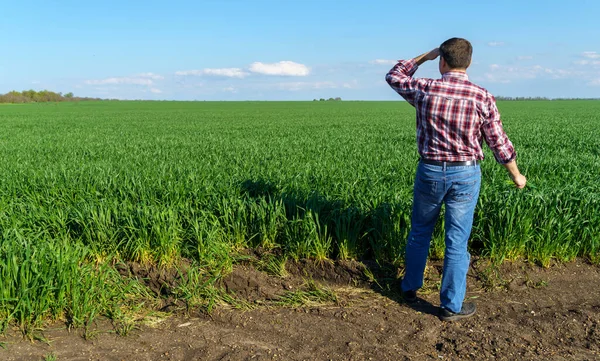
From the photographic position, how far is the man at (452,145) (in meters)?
3.83

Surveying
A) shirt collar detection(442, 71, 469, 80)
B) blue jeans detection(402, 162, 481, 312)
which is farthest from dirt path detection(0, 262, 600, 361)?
shirt collar detection(442, 71, 469, 80)

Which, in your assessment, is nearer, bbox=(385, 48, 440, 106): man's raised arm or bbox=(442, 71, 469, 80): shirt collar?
bbox=(442, 71, 469, 80): shirt collar

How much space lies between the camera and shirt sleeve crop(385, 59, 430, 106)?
399cm

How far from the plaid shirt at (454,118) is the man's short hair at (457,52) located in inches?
3.8

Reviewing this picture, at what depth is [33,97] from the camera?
350ft

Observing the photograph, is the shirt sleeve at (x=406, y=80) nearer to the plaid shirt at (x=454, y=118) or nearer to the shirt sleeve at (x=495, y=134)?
the plaid shirt at (x=454, y=118)

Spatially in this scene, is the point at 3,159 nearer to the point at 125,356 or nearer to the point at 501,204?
the point at 125,356

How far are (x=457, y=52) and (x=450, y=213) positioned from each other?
1294mm

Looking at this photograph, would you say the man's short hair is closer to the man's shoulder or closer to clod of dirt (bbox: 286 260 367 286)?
the man's shoulder

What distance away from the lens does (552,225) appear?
5.41m

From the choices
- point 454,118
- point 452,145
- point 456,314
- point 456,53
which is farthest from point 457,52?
point 456,314

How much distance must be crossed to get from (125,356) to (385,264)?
275cm

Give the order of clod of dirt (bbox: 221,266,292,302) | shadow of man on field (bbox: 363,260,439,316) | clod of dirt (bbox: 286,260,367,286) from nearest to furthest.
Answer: shadow of man on field (bbox: 363,260,439,316)
clod of dirt (bbox: 221,266,292,302)
clod of dirt (bbox: 286,260,367,286)

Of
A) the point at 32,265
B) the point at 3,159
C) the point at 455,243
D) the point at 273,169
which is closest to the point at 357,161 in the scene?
the point at 273,169
